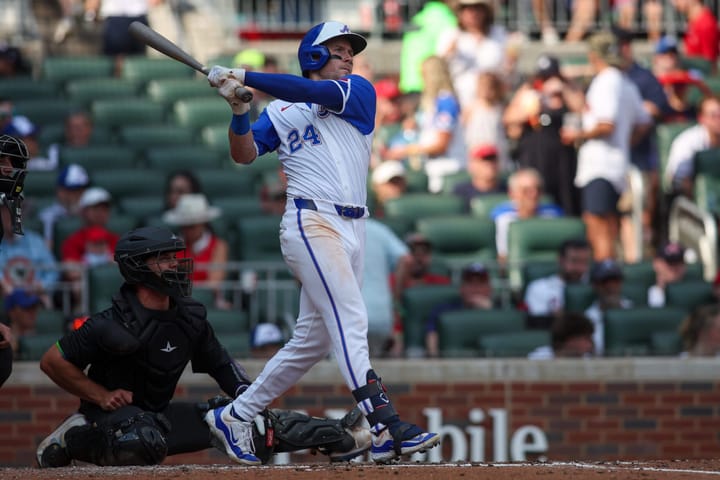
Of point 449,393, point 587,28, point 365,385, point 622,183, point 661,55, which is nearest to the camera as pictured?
point 365,385

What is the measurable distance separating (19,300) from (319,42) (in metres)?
3.91

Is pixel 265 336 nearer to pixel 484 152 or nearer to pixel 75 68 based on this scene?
pixel 484 152

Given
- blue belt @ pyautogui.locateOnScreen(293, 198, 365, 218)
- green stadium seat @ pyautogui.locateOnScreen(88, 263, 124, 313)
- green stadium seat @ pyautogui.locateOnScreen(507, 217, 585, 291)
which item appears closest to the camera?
blue belt @ pyautogui.locateOnScreen(293, 198, 365, 218)

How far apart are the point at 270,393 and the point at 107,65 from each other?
8.41 metres

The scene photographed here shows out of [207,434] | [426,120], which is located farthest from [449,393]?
[426,120]

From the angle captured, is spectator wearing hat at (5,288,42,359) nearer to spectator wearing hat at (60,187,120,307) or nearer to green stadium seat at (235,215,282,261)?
spectator wearing hat at (60,187,120,307)

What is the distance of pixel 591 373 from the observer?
386 inches

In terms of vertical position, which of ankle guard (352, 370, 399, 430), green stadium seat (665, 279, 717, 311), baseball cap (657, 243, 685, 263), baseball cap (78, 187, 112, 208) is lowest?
ankle guard (352, 370, 399, 430)

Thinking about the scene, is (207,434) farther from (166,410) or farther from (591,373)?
(591,373)

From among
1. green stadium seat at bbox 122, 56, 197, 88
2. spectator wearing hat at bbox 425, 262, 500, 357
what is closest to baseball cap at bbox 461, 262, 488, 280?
spectator wearing hat at bbox 425, 262, 500, 357

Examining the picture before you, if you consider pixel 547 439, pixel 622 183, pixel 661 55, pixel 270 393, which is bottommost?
pixel 547 439

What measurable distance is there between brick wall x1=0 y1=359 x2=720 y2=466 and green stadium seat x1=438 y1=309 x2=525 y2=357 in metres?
0.38

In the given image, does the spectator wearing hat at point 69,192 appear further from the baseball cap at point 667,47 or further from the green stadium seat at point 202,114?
the baseball cap at point 667,47

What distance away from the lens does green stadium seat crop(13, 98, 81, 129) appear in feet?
43.7
